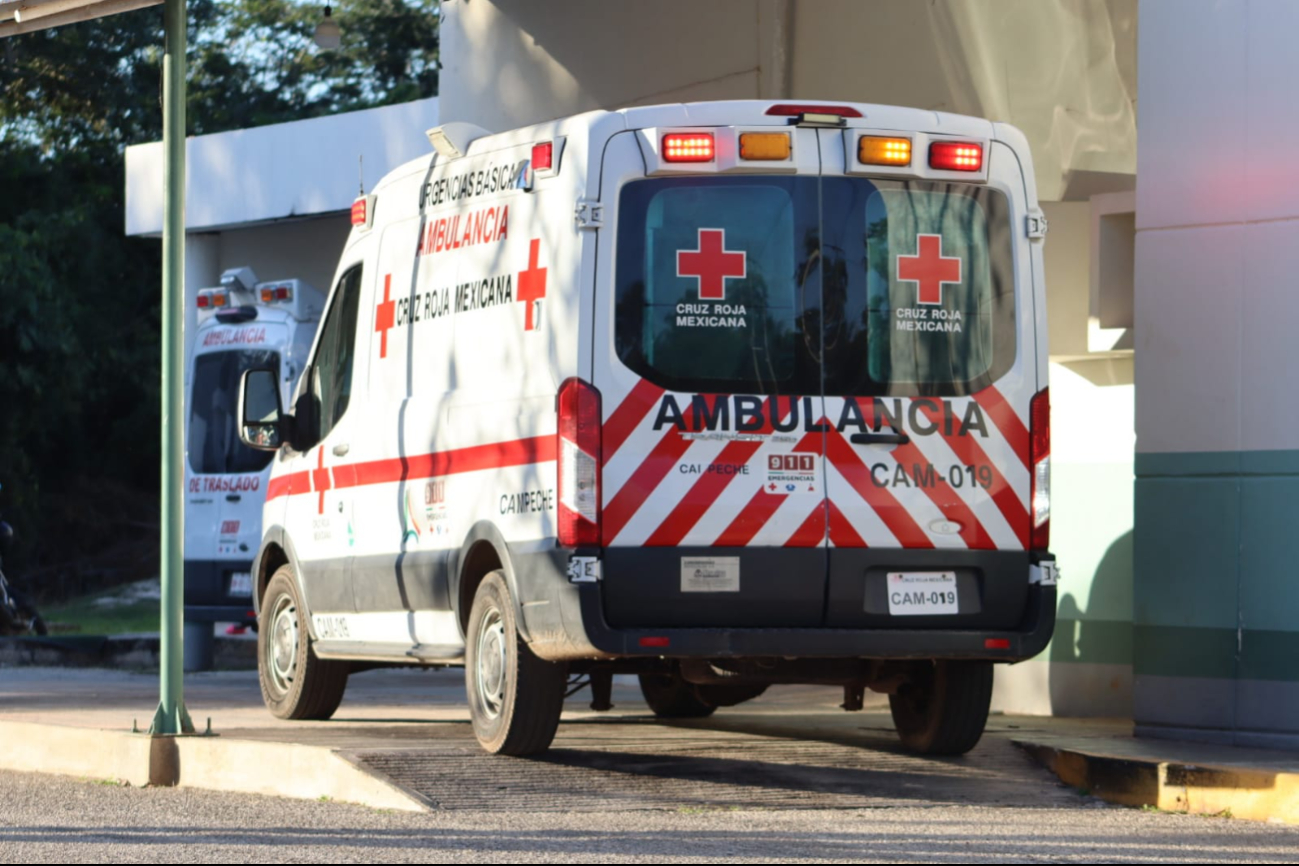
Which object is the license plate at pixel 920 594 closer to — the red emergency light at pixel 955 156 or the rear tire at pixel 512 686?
the rear tire at pixel 512 686

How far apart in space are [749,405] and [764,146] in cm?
101

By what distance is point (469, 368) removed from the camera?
9.30m

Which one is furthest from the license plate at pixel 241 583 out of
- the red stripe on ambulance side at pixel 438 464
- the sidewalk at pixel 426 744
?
the red stripe on ambulance side at pixel 438 464

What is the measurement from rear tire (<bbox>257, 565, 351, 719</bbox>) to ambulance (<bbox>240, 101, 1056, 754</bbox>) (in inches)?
82.7

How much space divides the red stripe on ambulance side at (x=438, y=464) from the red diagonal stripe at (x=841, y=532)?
1.11 meters

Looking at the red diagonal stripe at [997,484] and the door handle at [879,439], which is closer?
the door handle at [879,439]

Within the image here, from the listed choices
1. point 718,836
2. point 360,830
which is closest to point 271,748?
point 360,830

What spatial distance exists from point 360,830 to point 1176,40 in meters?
5.45

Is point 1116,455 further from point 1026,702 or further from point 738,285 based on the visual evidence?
point 738,285

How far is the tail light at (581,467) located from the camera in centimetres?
829

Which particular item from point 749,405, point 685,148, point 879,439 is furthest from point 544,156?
point 879,439

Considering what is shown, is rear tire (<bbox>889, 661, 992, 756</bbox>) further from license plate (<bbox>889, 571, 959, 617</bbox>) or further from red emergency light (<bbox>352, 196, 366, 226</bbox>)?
red emergency light (<bbox>352, 196, 366, 226</bbox>)

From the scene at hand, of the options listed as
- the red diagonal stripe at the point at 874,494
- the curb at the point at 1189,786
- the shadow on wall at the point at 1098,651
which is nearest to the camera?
the curb at the point at 1189,786

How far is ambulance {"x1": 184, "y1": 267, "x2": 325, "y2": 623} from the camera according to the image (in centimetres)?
1741
